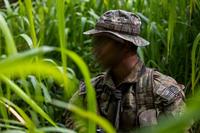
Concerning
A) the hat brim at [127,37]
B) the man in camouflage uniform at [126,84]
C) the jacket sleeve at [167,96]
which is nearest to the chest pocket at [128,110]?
the man in camouflage uniform at [126,84]

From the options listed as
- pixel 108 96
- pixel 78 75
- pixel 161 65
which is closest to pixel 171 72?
pixel 161 65

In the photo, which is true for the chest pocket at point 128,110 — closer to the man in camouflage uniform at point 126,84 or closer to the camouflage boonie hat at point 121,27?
the man in camouflage uniform at point 126,84

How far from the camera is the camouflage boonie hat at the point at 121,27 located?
2.94m

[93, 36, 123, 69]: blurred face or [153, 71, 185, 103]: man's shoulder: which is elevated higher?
[93, 36, 123, 69]: blurred face

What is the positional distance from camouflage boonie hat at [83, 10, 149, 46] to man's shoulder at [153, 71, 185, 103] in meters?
0.22

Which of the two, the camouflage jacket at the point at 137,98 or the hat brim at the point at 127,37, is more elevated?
the hat brim at the point at 127,37

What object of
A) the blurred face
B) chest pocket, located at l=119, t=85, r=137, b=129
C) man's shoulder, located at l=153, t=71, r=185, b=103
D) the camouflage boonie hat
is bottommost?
chest pocket, located at l=119, t=85, r=137, b=129

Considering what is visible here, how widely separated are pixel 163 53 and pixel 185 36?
21 centimetres

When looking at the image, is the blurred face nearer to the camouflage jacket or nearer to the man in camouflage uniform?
the man in camouflage uniform

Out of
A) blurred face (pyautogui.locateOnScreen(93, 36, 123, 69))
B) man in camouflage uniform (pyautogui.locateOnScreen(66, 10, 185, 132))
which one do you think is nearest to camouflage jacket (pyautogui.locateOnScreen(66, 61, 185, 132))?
man in camouflage uniform (pyautogui.locateOnScreen(66, 10, 185, 132))

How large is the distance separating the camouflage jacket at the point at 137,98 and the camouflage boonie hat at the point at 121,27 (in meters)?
0.14

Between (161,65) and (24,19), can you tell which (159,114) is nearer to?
(161,65)

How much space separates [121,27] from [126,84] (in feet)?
0.99

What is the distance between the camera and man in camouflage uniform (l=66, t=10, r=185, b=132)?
9.18ft
